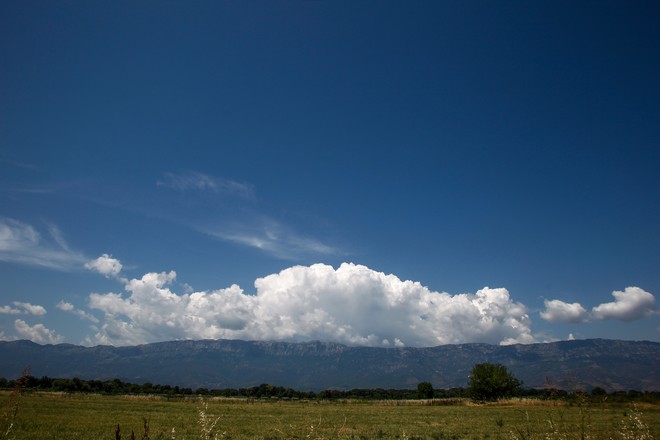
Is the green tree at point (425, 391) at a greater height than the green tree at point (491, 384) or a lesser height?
lesser

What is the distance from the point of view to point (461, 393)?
133 m

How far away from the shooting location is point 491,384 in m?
91.8

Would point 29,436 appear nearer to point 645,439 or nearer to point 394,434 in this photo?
point 394,434

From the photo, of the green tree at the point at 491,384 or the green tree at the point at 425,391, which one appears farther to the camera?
the green tree at the point at 425,391

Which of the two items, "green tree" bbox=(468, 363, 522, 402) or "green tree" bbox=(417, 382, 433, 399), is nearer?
"green tree" bbox=(468, 363, 522, 402)

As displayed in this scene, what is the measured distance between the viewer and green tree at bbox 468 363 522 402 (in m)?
91.4

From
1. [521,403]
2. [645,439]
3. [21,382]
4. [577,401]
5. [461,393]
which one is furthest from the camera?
[461,393]

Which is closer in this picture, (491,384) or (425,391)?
(491,384)

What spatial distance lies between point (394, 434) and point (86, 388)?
110 meters

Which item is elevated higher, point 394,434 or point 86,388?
point 394,434

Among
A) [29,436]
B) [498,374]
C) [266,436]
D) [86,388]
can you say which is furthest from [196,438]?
[86,388]

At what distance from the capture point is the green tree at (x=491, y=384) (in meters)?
91.4

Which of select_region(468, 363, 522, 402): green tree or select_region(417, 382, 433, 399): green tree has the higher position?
select_region(468, 363, 522, 402): green tree

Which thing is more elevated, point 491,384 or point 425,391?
point 491,384
